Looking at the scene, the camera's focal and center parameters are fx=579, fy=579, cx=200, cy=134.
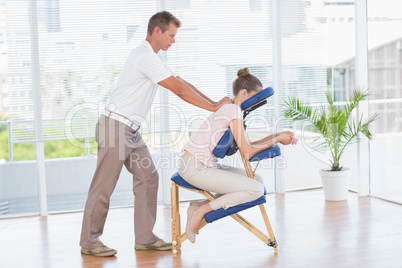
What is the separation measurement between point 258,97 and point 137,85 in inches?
27.6

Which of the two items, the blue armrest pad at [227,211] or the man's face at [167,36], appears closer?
the blue armrest pad at [227,211]

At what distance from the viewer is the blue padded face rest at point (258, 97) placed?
10.3 ft

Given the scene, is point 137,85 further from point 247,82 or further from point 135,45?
point 135,45

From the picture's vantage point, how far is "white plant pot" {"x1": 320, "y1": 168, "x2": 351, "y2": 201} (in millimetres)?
4715

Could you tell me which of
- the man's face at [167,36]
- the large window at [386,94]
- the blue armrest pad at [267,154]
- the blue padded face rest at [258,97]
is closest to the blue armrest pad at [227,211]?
the blue armrest pad at [267,154]

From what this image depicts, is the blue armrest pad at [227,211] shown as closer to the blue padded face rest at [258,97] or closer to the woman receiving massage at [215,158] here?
the woman receiving massage at [215,158]

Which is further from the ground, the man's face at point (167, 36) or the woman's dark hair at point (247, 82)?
the man's face at point (167, 36)

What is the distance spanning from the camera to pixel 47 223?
4.39 meters

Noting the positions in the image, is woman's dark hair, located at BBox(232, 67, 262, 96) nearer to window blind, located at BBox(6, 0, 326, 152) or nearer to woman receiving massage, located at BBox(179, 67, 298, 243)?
woman receiving massage, located at BBox(179, 67, 298, 243)

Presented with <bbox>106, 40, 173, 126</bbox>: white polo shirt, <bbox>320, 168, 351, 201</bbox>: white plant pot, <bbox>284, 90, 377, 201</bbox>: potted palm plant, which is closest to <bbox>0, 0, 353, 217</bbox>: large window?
<bbox>284, 90, 377, 201</bbox>: potted palm plant

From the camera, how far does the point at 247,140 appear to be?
3.18m

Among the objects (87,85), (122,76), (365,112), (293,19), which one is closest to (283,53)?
(293,19)

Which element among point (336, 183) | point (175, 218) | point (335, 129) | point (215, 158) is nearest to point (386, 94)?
point (335, 129)

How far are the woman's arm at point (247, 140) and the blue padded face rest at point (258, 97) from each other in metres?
0.10
